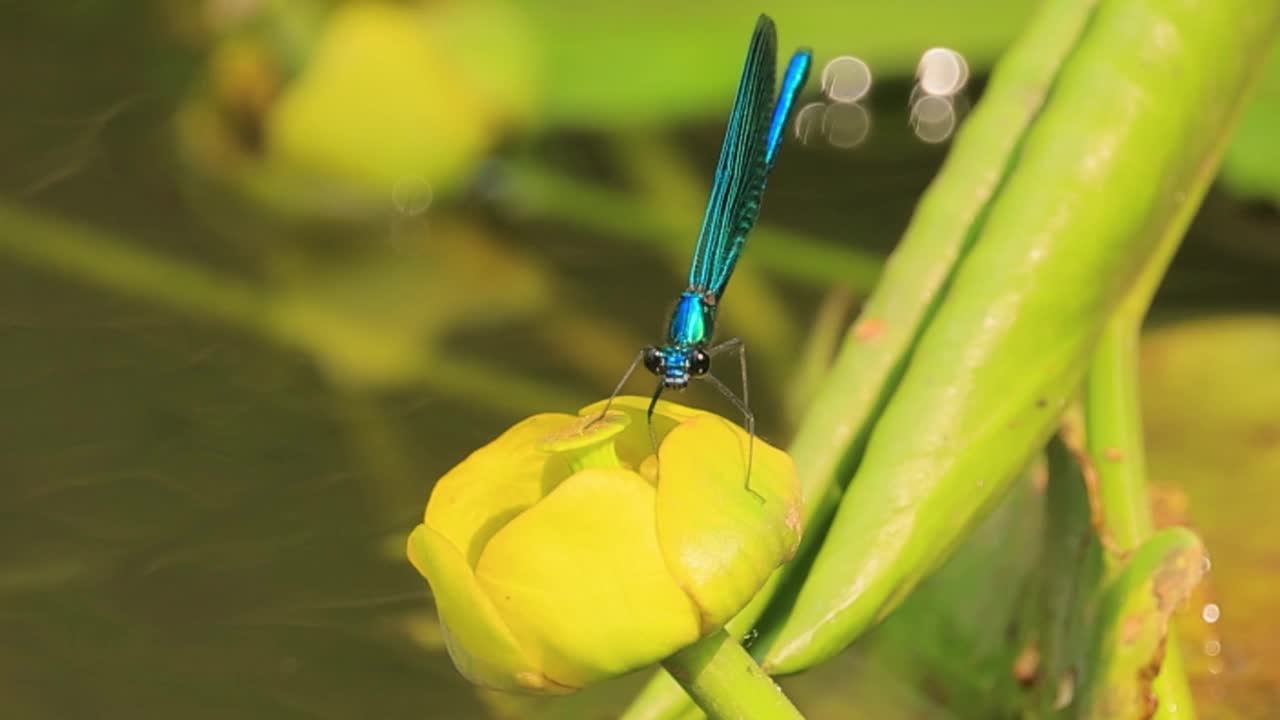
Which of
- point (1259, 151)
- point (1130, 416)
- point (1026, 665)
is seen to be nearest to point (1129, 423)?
point (1130, 416)

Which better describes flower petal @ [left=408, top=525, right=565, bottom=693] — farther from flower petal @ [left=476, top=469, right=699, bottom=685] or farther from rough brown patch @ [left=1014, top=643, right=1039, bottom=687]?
rough brown patch @ [left=1014, top=643, right=1039, bottom=687]

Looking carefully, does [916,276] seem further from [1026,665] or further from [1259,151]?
[1259,151]

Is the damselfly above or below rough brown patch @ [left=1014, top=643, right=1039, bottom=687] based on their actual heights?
above

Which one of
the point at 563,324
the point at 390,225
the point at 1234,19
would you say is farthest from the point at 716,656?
the point at 390,225

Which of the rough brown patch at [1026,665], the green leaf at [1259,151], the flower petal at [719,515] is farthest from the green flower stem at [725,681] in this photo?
the green leaf at [1259,151]

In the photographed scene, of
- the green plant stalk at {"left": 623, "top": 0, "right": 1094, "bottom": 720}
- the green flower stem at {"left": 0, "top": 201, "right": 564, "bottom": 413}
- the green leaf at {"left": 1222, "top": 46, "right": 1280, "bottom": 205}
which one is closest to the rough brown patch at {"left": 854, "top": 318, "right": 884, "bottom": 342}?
the green plant stalk at {"left": 623, "top": 0, "right": 1094, "bottom": 720}

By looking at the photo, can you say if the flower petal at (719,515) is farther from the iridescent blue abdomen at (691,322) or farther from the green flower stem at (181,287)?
the green flower stem at (181,287)
